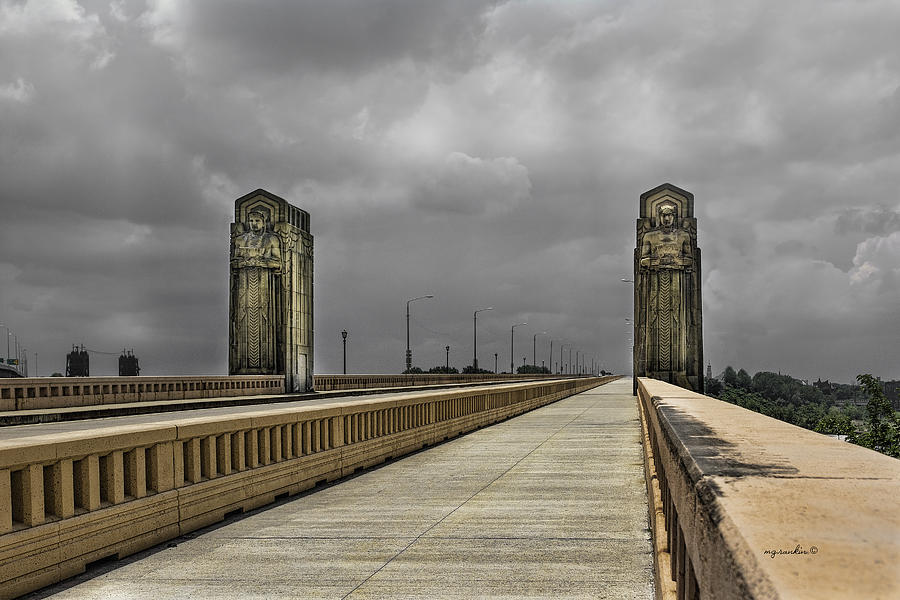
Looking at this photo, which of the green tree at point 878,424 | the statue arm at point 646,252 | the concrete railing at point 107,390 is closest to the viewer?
the concrete railing at point 107,390

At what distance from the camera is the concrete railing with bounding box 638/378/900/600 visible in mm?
1808

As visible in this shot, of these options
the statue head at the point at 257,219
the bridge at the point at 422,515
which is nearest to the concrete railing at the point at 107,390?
the statue head at the point at 257,219

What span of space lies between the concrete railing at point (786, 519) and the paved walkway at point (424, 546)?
2814mm

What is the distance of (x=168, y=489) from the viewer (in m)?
8.78

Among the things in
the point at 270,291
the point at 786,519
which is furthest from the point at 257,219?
the point at 786,519

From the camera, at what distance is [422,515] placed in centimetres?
1023

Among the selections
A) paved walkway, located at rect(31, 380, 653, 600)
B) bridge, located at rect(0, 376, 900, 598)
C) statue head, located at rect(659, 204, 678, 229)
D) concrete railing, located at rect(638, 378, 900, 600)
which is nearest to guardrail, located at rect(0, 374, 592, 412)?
bridge, located at rect(0, 376, 900, 598)

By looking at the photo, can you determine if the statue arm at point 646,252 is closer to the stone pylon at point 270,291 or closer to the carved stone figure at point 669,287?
the carved stone figure at point 669,287

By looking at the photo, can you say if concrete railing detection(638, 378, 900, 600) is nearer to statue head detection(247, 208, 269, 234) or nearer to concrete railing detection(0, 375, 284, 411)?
concrete railing detection(0, 375, 284, 411)

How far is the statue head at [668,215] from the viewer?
172ft

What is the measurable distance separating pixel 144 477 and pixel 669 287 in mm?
47334

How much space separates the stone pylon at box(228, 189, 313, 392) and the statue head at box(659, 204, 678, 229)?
22.0m

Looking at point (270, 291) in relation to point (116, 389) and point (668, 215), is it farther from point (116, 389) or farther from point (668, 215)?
point (668, 215)

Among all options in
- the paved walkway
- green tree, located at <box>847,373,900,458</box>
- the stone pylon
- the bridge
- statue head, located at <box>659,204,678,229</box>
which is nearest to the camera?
the bridge
